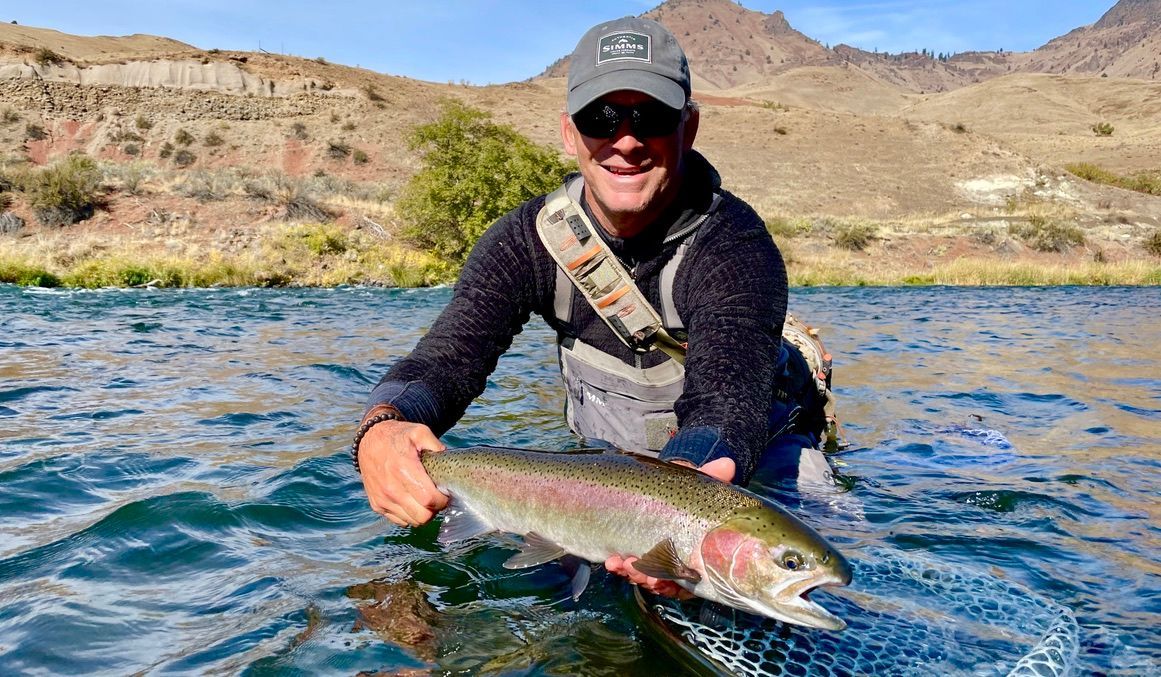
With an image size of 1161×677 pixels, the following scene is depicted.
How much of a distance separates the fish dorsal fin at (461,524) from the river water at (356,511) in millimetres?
335

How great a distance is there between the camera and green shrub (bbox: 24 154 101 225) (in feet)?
89.5

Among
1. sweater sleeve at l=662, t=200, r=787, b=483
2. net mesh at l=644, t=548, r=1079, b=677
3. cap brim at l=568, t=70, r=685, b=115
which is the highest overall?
cap brim at l=568, t=70, r=685, b=115

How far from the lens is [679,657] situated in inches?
113

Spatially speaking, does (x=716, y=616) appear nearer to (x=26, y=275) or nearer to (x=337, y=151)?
(x=26, y=275)

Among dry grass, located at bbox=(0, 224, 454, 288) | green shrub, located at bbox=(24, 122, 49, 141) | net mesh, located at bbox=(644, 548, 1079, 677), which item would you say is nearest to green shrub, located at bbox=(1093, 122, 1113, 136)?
dry grass, located at bbox=(0, 224, 454, 288)

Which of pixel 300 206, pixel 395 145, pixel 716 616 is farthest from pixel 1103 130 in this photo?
pixel 716 616

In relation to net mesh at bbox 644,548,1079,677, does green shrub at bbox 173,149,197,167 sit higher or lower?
higher

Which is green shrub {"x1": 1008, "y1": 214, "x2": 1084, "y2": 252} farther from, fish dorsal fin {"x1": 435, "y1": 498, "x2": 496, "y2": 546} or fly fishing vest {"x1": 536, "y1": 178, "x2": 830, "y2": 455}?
fish dorsal fin {"x1": 435, "y1": 498, "x2": 496, "y2": 546}

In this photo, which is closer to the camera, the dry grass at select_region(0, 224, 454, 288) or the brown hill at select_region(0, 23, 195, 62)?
the dry grass at select_region(0, 224, 454, 288)

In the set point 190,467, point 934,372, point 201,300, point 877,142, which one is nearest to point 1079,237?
point 877,142

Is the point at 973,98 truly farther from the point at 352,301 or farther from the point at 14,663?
the point at 14,663

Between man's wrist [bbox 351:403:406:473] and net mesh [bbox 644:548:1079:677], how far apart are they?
1.22m

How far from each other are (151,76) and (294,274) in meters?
40.0

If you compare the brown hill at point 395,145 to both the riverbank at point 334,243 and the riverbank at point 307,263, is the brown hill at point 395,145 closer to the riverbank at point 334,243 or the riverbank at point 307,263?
the riverbank at point 334,243
